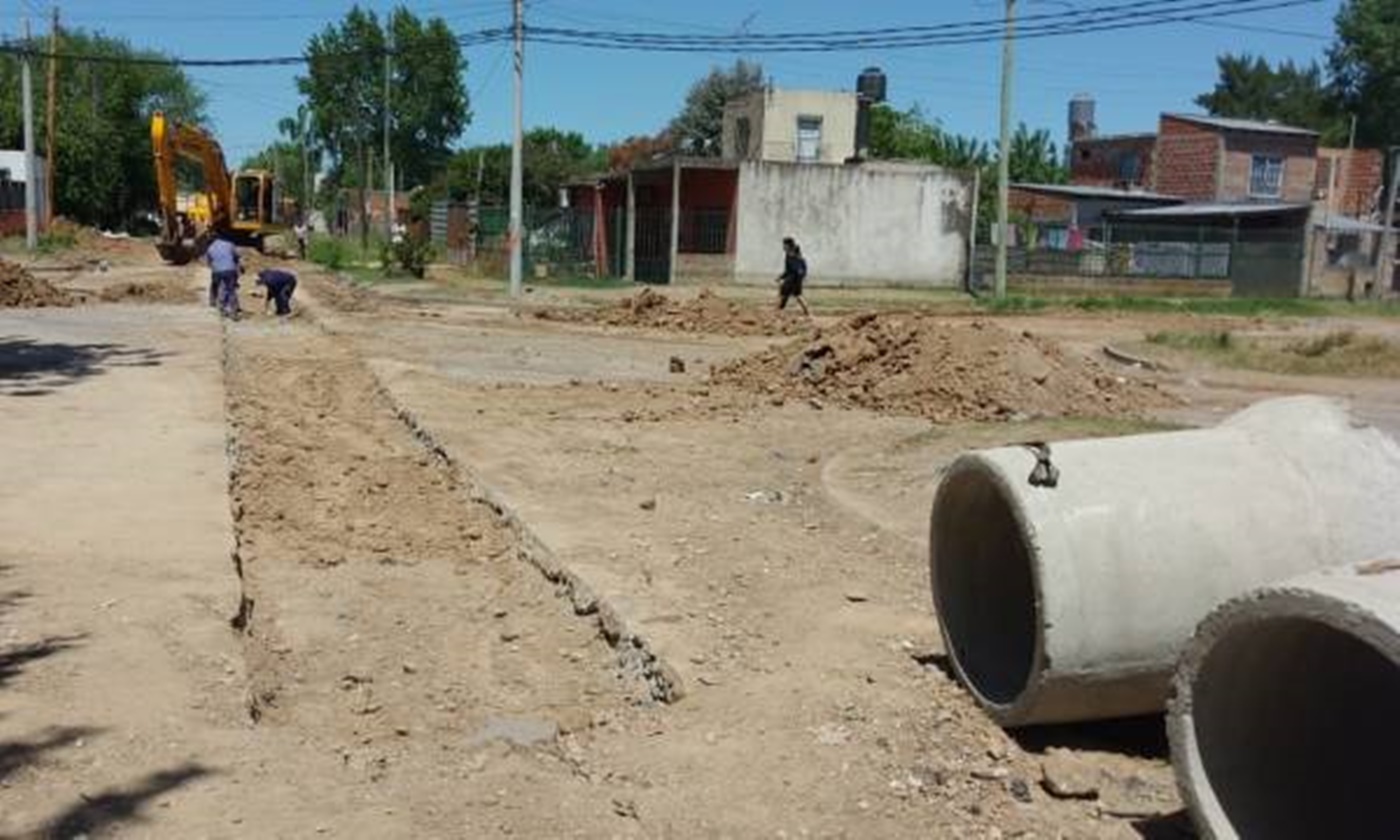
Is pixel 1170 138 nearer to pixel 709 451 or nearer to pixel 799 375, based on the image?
pixel 799 375

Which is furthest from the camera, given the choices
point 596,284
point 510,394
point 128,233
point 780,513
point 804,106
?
point 128,233

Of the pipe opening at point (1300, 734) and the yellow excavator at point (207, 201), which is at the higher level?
the yellow excavator at point (207, 201)

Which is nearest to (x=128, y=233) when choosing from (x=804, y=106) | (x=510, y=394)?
(x=804, y=106)

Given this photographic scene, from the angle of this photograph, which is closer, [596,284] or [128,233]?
[596,284]

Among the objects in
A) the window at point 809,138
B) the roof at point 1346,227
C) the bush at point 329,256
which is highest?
the window at point 809,138

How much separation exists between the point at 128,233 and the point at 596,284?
137 ft

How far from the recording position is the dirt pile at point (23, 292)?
25.7 metres

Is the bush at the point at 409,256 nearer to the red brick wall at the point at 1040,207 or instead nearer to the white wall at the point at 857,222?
the white wall at the point at 857,222

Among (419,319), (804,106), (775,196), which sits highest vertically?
(804,106)

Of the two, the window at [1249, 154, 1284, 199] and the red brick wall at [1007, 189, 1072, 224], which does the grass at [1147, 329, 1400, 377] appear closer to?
the red brick wall at [1007, 189, 1072, 224]

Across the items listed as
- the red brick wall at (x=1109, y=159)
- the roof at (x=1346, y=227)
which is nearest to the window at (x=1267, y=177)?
the red brick wall at (x=1109, y=159)

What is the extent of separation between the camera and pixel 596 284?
131ft

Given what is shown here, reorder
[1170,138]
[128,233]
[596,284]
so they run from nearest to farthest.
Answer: [596,284], [1170,138], [128,233]

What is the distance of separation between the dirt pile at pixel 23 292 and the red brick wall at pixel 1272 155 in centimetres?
4903
